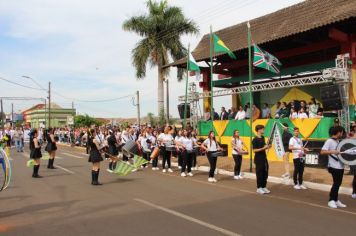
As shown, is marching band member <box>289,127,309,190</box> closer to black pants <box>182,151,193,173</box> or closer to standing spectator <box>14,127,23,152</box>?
black pants <box>182,151,193,173</box>

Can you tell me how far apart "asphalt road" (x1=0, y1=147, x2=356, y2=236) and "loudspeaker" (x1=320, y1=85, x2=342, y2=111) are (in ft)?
14.6

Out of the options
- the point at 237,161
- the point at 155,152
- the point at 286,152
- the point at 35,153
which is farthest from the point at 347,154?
the point at 35,153

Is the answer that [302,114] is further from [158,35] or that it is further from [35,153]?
[158,35]

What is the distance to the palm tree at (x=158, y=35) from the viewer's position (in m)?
32.4

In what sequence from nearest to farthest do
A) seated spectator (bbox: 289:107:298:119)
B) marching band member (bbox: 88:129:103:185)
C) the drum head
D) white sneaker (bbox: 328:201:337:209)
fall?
the drum head → white sneaker (bbox: 328:201:337:209) → marching band member (bbox: 88:129:103:185) → seated spectator (bbox: 289:107:298:119)

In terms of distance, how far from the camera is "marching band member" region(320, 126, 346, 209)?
891 cm

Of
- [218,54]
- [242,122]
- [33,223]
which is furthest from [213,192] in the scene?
[218,54]

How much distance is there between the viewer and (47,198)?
10.2 m

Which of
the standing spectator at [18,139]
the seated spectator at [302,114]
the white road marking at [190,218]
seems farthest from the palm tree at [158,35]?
the white road marking at [190,218]

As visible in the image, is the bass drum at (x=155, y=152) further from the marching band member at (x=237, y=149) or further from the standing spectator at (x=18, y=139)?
the standing spectator at (x=18, y=139)

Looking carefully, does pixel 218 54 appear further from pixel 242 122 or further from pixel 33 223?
pixel 33 223

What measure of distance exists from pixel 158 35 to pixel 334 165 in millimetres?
25353

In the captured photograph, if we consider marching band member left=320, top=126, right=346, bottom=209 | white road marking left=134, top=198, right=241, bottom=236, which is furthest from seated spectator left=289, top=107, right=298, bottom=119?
white road marking left=134, top=198, right=241, bottom=236

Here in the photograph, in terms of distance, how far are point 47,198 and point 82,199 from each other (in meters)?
0.91
